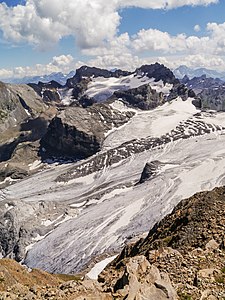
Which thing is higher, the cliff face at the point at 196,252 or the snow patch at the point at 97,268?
the cliff face at the point at 196,252

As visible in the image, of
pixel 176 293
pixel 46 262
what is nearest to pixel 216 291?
pixel 176 293

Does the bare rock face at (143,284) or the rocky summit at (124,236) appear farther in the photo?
the rocky summit at (124,236)

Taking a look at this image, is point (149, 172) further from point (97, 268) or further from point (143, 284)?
point (143, 284)

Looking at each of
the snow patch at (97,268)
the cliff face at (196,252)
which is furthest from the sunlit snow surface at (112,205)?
the cliff face at (196,252)

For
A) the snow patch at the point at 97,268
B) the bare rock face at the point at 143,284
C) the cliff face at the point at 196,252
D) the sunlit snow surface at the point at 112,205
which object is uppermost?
the bare rock face at the point at 143,284

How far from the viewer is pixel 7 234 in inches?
5413

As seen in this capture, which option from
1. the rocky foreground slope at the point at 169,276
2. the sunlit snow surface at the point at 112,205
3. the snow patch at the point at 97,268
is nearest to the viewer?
the rocky foreground slope at the point at 169,276

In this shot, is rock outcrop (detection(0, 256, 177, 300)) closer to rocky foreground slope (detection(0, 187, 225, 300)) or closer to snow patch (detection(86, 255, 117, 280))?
rocky foreground slope (detection(0, 187, 225, 300))

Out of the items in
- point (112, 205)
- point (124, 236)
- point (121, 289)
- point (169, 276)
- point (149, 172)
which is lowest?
point (124, 236)

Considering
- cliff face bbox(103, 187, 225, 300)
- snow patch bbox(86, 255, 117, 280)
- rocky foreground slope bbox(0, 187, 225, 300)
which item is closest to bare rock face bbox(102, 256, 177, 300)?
rocky foreground slope bbox(0, 187, 225, 300)

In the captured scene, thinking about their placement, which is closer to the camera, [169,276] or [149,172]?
[169,276]

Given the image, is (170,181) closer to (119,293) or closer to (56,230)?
(56,230)

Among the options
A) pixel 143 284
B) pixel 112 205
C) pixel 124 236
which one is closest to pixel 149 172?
pixel 112 205

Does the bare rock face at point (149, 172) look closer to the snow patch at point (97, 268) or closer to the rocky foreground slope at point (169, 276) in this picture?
the snow patch at point (97, 268)
